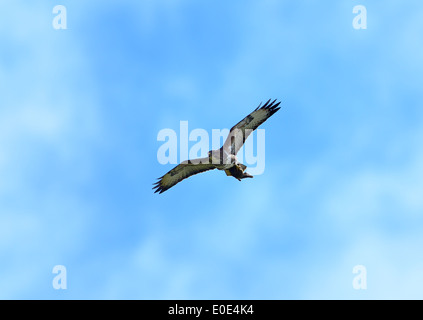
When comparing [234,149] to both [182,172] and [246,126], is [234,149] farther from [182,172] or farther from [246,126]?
[182,172]

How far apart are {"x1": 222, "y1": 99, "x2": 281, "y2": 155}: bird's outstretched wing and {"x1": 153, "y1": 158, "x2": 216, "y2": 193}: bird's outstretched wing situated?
92 cm

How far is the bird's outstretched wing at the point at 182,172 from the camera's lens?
56.5ft

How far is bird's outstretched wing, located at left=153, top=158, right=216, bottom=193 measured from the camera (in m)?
17.2

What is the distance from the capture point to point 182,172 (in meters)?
18.1

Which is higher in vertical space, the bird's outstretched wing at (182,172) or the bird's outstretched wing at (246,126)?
the bird's outstretched wing at (246,126)

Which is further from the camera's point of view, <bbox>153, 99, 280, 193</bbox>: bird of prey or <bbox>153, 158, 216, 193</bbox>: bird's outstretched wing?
<bbox>153, 158, 216, 193</bbox>: bird's outstretched wing

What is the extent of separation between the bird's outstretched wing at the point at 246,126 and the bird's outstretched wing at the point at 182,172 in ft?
3.03

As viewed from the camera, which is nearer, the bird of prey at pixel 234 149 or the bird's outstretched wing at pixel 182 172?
the bird of prey at pixel 234 149
